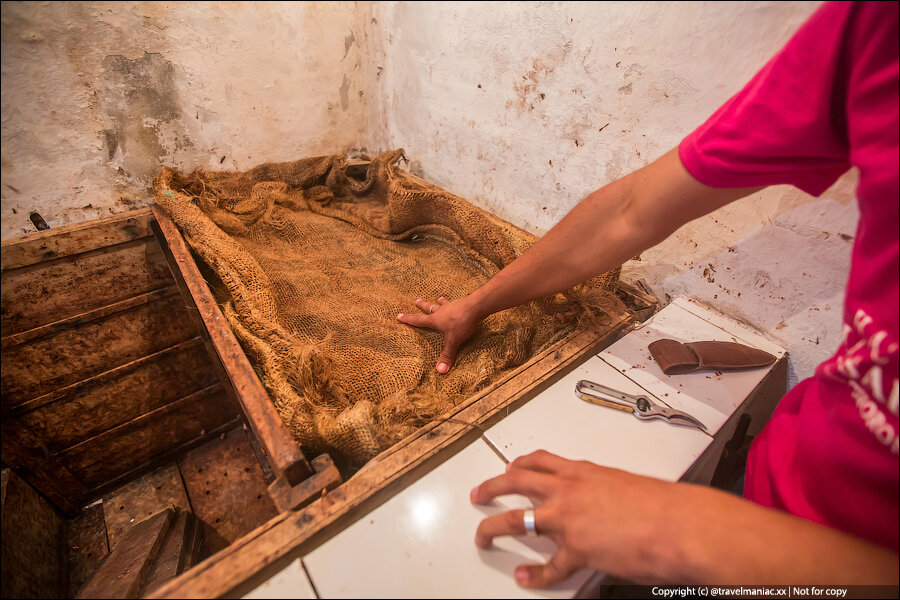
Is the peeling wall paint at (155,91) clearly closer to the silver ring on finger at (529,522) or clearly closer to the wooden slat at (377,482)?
the wooden slat at (377,482)

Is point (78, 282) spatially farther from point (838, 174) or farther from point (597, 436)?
point (838, 174)

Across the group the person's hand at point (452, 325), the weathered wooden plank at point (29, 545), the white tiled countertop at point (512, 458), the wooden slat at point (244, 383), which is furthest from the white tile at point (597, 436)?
the weathered wooden plank at point (29, 545)

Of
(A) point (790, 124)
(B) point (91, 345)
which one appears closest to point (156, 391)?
(B) point (91, 345)

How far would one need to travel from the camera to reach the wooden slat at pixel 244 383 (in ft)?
1.95

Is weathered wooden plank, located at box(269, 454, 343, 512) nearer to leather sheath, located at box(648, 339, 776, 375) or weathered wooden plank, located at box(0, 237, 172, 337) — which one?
leather sheath, located at box(648, 339, 776, 375)

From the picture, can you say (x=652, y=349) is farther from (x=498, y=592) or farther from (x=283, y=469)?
(x=283, y=469)

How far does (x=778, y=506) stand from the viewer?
55cm

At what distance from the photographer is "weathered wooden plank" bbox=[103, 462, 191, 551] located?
5.14 feet

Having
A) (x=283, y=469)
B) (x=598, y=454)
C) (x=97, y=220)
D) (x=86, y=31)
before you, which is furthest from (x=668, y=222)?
(x=97, y=220)

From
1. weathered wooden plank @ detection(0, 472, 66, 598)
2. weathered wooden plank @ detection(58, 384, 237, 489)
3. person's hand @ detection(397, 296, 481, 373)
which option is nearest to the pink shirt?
person's hand @ detection(397, 296, 481, 373)

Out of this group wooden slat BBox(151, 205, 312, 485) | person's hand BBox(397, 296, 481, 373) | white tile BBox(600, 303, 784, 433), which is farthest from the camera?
person's hand BBox(397, 296, 481, 373)

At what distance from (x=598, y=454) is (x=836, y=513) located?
0.29 m

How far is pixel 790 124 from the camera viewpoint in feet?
1.60

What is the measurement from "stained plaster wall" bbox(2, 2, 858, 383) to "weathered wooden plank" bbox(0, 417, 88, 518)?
2.71 feet
